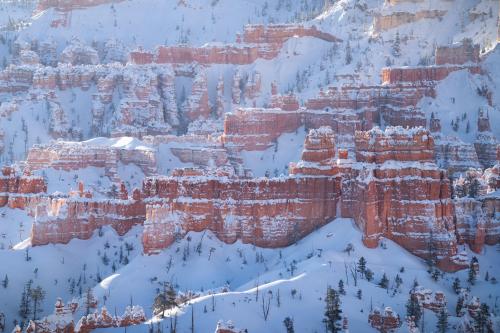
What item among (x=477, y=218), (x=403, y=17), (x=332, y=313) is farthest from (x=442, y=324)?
(x=403, y=17)

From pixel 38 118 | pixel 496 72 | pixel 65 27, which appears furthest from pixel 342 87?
pixel 65 27

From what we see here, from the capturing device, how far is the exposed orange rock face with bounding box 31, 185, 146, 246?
276 ft

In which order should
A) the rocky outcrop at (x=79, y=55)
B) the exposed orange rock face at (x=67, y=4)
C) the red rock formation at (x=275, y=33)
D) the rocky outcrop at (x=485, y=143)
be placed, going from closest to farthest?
the rocky outcrop at (x=485, y=143), the red rock formation at (x=275, y=33), the rocky outcrop at (x=79, y=55), the exposed orange rock face at (x=67, y=4)

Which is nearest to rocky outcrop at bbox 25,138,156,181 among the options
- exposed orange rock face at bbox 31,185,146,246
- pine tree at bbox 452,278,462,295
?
exposed orange rock face at bbox 31,185,146,246

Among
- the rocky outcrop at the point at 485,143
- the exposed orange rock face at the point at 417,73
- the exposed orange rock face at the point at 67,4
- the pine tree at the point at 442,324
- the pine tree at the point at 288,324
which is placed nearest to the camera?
the pine tree at the point at 288,324

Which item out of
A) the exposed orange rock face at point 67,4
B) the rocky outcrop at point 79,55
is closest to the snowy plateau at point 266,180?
the rocky outcrop at point 79,55

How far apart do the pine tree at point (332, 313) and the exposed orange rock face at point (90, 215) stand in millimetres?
19731

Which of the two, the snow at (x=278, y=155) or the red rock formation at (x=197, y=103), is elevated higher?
the red rock formation at (x=197, y=103)

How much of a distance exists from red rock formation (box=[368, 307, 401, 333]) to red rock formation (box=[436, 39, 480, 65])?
45639mm

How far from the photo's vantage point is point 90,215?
8462 centimetres

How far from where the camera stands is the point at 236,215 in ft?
266

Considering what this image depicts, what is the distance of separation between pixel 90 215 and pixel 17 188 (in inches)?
341

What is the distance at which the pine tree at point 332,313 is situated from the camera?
66875 mm

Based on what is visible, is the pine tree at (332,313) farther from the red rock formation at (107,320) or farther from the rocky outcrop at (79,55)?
the rocky outcrop at (79,55)
